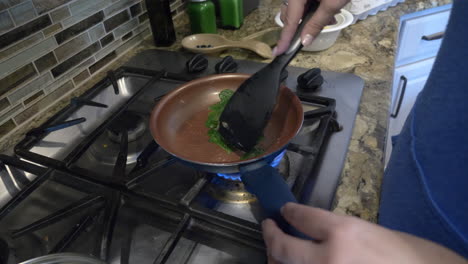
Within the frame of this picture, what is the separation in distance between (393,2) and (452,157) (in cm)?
74

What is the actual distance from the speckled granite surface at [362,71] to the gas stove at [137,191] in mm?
20

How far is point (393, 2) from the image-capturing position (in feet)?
3.10

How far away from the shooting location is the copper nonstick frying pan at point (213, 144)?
1.33ft

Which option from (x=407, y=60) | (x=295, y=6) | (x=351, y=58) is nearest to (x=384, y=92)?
(x=351, y=58)

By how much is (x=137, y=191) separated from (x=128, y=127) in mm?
177

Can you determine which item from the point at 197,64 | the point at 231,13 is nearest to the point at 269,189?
the point at 197,64

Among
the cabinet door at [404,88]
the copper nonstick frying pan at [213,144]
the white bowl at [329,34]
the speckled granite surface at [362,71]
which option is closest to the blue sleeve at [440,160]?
the speckled granite surface at [362,71]

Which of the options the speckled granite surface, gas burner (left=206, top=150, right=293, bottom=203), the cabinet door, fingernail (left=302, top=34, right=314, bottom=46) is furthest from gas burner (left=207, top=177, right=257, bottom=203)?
the cabinet door

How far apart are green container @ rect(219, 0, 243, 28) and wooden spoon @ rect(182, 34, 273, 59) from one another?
0.12 meters

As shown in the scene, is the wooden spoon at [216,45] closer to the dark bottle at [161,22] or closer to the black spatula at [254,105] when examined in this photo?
the dark bottle at [161,22]

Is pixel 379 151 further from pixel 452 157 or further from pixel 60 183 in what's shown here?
pixel 60 183

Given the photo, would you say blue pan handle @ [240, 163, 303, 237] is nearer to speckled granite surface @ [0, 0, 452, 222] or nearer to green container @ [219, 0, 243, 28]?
speckled granite surface @ [0, 0, 452, 222]

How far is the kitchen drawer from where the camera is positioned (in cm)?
95

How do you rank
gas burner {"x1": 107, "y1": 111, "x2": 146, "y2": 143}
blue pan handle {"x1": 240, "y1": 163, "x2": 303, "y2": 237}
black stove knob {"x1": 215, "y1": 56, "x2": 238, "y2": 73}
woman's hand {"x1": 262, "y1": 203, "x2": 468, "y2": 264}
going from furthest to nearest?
black stove knob {"x1": 215, "y1": 56, "x2": 238, "y2": 73}, gas burner {"x1": 107, "y1": 111, "x2": 146, "y2": 143}, blue pan handle {"x1": 240, "y1": 163, "x2": 303, "y2": 237}, woman's hand {"x1": 262, "y1": 203, "x2": 468, "y2": 264}
